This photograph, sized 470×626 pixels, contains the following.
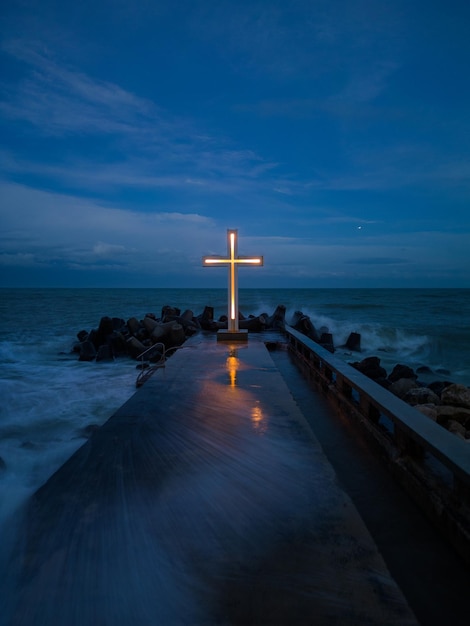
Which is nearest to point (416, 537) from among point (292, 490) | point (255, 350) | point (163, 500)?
point (292, 490)

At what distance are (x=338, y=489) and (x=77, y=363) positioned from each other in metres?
13.0

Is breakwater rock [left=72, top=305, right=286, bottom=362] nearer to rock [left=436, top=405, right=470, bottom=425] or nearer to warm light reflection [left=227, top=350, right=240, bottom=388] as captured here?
warm light reflection [left=227, top=350, right=240, bottom=388]

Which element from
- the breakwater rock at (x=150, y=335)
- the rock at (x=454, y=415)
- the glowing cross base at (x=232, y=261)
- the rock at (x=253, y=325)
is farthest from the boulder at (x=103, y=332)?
the rock at (x=454, y=415)

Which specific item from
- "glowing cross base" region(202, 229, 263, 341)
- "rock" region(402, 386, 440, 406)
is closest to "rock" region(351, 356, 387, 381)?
"rock" region(402, 386, 440, 406)

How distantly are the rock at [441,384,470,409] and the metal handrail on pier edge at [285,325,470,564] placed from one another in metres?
3.04

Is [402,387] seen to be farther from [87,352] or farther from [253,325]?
[87,352]

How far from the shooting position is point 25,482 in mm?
4598

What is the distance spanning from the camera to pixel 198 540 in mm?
1988

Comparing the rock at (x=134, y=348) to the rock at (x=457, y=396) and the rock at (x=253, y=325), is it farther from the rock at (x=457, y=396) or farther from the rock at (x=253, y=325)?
the rock at (x=457, y=396)

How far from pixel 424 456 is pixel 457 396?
427 centimetres

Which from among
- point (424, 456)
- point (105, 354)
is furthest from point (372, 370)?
point (105, 354)

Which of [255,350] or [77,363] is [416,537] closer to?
[255,350]

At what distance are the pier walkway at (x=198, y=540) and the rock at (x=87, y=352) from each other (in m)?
11.1

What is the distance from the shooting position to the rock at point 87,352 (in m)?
13.9
